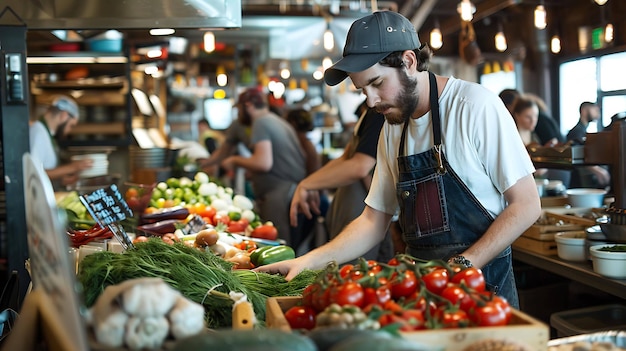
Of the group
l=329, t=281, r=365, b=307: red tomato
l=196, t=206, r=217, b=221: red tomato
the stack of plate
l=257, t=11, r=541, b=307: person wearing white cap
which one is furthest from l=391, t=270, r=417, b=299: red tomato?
the stack of plate

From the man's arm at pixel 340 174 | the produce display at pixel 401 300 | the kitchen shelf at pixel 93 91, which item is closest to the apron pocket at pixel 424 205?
the produce display at pixel 401 300

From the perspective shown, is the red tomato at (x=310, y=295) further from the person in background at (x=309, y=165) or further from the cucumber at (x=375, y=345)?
the person in background at (x=309, y=165)

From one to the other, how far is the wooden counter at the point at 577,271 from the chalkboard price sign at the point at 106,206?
2535 mm

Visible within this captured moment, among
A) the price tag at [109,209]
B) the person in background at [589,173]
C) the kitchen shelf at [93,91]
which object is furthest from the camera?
the kitchen shelf at [93,91]

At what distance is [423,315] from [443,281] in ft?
0.58

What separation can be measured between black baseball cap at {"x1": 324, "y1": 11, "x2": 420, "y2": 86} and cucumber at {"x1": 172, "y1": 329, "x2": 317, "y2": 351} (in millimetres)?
1677

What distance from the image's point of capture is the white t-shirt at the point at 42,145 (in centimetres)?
780

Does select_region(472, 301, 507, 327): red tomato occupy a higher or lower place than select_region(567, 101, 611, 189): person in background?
lower

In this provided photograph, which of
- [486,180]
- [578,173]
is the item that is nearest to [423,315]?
[486,180]

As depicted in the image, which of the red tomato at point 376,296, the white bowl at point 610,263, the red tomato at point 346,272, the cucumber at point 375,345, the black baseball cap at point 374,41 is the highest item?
the black baseball cap at point 374,41

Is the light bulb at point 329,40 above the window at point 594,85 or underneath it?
above

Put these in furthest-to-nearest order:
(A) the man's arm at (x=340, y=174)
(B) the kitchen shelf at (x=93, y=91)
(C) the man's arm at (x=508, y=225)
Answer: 1. (B) the kitchen shelf at (x=93, y=91)
2. (A) the man's arm at (x=340, y=174)
3. (C) the man's arm at (x=508, y=225)

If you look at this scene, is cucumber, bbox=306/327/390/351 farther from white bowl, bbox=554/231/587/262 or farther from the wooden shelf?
the wooden shelf

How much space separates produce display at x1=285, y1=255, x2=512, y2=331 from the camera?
2.09m
